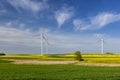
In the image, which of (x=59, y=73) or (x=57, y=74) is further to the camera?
(x=59, y=73)

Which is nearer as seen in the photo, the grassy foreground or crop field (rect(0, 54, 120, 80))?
the grassy foreground

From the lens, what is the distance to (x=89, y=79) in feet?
101

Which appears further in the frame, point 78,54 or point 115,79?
point 78,54

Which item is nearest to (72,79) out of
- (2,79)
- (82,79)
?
(82,79)

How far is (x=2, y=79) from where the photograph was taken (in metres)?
30.0

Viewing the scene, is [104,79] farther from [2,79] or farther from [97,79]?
[2,79]

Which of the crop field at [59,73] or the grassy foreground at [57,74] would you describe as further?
the crop field at [59,73]

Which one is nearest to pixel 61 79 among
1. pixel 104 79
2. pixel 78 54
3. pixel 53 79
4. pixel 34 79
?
pixel 53 79

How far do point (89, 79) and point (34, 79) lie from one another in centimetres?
645

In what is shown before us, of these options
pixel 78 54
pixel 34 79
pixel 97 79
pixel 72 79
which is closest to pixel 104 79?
pixel 97 79

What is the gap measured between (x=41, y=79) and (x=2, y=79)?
178 inches

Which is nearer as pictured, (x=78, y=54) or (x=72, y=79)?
(x=72, y=79)

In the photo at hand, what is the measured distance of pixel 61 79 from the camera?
1223 inches

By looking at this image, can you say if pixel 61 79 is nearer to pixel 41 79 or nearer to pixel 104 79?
pixel 41 79
